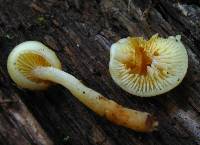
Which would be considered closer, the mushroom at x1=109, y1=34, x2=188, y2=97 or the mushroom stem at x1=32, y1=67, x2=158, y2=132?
the mushroom stem at x1=32, y1=67, x2=158, y2=132

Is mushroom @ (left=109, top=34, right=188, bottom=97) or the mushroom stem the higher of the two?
mushroom @ (left=109, top=34, right=188, bottom=97)

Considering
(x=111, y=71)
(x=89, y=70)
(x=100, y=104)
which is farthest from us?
(x=89, y=70)

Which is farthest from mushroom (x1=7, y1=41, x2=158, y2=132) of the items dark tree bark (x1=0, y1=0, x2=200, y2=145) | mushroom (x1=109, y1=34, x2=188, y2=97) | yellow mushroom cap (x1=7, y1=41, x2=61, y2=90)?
mushroom (x1=109, y1=34, x2=188, y2=97)

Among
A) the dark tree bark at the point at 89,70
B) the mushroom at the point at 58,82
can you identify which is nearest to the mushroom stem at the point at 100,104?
the mushroom at the point at 58,82

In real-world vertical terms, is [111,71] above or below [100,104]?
above

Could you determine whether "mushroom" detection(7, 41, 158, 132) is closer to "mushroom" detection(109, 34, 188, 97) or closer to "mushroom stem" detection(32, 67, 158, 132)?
"mushroom stem" detection(32, 67, 158, 132)

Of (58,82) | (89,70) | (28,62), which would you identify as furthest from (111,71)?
(28,62)

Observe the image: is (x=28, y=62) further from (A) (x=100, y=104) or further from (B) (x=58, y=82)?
(A) (x=100, y=104)
